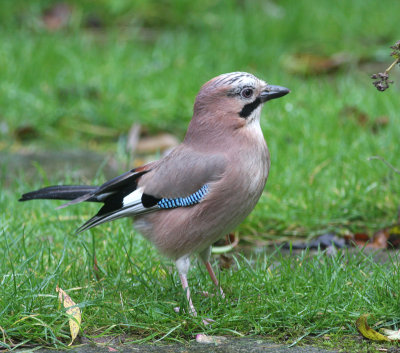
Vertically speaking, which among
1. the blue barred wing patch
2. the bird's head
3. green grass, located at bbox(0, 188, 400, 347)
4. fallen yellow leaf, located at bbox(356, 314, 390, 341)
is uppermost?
the bird's head

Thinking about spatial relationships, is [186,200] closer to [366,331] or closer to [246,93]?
[246,93]

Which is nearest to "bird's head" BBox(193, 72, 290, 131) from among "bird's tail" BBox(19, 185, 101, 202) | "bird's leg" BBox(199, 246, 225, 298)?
"bird's leg" BBox(199, 246, 225, 298)

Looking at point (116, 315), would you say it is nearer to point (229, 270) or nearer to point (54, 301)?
point (54, 301)

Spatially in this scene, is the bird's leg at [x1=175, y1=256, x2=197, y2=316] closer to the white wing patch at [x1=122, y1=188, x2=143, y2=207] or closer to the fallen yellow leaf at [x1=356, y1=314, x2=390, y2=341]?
the white wing patch at [x1=122, y1=188, x2=143, y2=207]

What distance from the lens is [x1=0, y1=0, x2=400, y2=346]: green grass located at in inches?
135

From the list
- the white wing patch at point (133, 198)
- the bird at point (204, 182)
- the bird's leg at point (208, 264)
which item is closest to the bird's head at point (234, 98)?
the bird at point (204, 182)

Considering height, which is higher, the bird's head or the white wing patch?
the bird's head

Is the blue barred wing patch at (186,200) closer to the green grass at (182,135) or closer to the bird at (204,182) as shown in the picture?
the bird at (204,182)

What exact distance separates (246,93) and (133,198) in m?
0.83

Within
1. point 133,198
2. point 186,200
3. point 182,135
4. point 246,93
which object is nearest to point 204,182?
point 186,200

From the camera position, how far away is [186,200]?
3.79 metres

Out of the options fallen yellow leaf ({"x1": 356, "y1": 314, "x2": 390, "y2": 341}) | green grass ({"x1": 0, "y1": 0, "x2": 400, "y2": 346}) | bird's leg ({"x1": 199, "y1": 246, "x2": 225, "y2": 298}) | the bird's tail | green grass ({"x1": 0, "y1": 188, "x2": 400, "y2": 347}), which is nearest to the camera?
fallen yellow leaf ({"x1": 356, "y1": 314, "x2": 390, "y2": 341})

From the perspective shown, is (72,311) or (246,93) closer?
(72,311)

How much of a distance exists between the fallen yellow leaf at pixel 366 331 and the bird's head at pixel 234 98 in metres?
1.23
